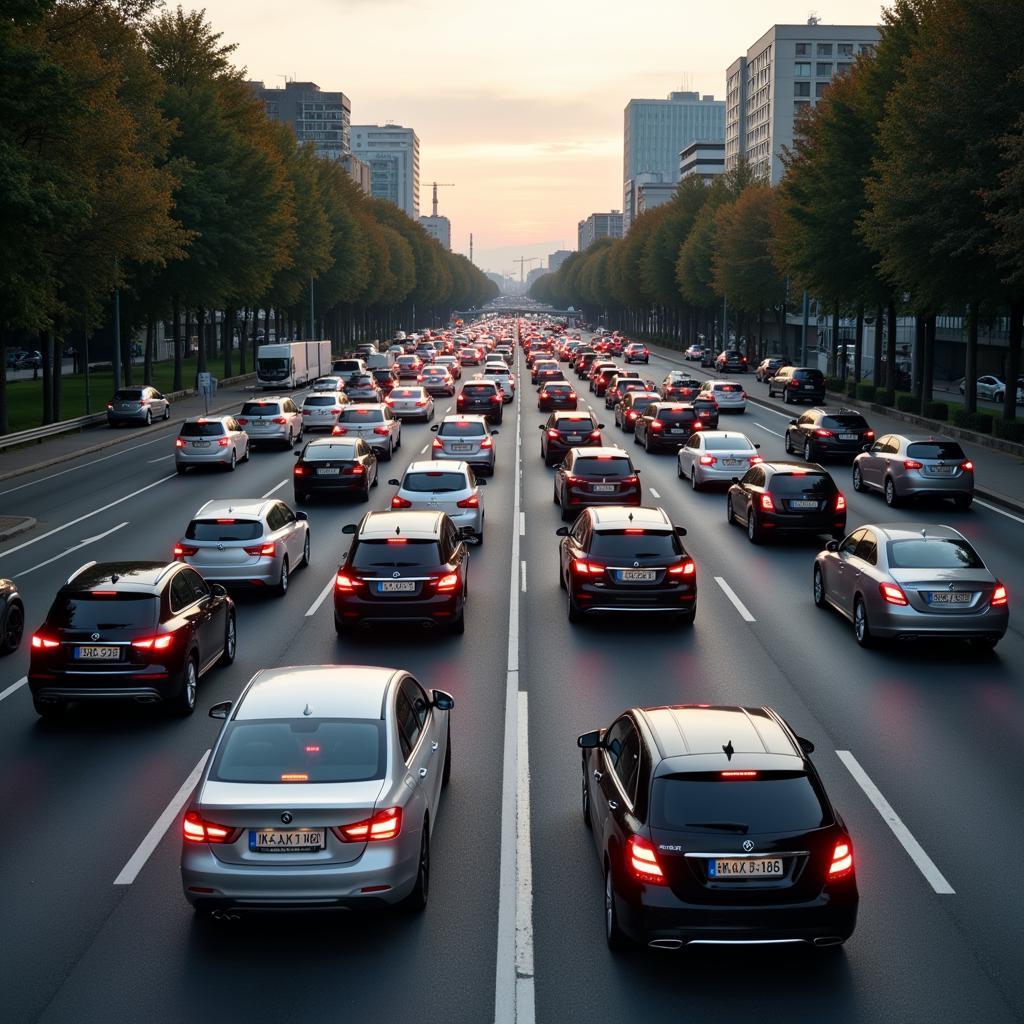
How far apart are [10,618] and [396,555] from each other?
5.02 meters

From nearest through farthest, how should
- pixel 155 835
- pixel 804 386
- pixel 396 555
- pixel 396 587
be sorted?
pixel 155 835 < pixel 396 587 < pixel 396 555 < pixel 804 386

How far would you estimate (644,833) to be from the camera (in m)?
8.12

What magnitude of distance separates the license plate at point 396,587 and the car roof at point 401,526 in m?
0.64

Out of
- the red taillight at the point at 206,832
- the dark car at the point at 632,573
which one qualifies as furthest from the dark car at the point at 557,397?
the red taillight at the point at 206,832

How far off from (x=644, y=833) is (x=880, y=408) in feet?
167

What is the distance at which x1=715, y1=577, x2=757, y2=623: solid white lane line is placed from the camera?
18.9 metres

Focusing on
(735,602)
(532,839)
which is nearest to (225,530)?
(735,602)

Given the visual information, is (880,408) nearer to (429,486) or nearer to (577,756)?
(429,486)

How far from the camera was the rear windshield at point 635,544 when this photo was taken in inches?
711

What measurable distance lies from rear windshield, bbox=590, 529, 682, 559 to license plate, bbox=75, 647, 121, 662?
683cm

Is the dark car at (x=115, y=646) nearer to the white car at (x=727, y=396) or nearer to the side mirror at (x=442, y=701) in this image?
the side mirror at (x=442, y=701)

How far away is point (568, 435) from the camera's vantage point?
3628 cm

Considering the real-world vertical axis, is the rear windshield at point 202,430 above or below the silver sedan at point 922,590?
above

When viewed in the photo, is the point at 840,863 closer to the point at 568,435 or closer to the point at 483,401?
the point at 568,435
